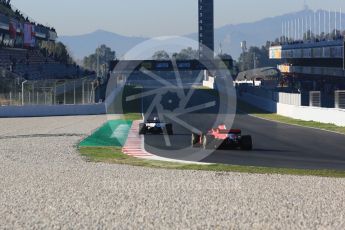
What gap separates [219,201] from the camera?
15805 millimetres

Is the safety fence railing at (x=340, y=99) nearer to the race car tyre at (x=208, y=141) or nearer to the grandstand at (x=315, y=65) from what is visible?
the race car tyre at (x=208, y=141)

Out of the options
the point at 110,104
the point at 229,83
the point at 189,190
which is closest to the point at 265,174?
the point at 189,190

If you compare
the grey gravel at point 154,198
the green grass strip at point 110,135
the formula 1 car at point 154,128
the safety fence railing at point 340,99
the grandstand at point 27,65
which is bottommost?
the grey gravel at point 154,198

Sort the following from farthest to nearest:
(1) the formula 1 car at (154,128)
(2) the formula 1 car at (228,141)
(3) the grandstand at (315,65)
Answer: (3) the grandstand at (315,65), (1) the formula 1 car at (154,128), (2) the formula 1 car at (228,141)

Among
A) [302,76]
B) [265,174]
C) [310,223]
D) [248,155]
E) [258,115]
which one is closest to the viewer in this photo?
[310,223]

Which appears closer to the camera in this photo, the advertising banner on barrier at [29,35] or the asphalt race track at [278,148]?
the asphalt race track at [278,148]

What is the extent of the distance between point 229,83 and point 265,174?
261ft

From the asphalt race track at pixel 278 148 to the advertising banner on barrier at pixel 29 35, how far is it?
61139mm

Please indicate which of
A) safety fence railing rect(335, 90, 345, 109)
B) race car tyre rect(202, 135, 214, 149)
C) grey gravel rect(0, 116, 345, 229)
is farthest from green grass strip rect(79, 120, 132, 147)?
safety fence railing rect(335, 90, 345, 109)

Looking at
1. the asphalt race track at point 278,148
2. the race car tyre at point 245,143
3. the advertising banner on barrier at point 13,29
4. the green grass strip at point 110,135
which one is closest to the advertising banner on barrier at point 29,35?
the advertising banner on barrier at point 13,29

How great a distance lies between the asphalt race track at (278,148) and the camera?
24.0 metres

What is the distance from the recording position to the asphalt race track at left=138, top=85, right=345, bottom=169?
947 inches

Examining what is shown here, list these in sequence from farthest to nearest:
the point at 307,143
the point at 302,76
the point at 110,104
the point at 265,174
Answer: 1. the point at 302,76
2. the point at 110,104
3. the point at 307,143
4. the point at 265,174

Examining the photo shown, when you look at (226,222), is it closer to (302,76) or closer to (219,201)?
(219,201)
